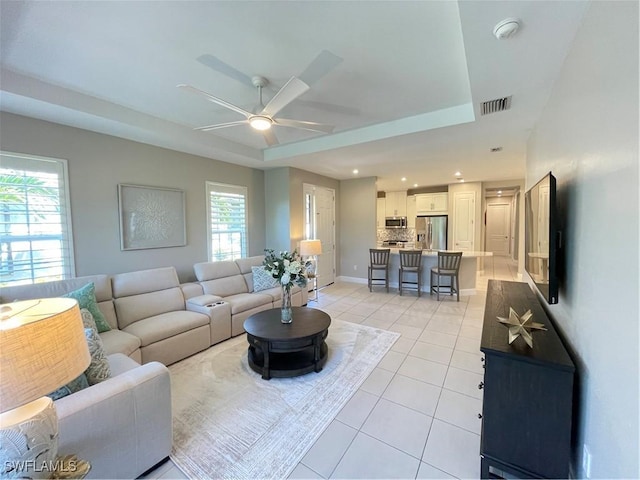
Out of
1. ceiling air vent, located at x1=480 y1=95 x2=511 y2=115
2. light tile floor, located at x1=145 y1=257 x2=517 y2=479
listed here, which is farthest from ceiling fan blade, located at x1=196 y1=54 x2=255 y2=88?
light tile floor, located at x1=145 y1=257 x2=517 y2=479

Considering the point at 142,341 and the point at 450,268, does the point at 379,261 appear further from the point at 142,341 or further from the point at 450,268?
the point at 142,341

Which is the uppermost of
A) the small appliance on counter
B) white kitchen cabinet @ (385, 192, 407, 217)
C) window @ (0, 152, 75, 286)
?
white kitchen cabinet @ (385, 192, 407, 217)

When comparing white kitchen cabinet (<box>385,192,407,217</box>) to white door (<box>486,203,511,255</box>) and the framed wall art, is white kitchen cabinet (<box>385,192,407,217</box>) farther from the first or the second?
the framed wall art

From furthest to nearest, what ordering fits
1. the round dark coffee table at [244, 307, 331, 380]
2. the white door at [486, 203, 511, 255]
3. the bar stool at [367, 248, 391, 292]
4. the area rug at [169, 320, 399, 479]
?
1. the white door at [486, 203, 511, 255]
2. the bar stool at [367, 248, 391, 292]
3. the round dark coffee table at [244, 307, 331, 380]
4. the area rug at [169, 320, 399, 479]

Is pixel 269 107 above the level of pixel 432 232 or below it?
above

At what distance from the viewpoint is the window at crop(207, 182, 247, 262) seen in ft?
14.7

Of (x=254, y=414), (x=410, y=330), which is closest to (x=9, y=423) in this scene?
(x=254, y=414)

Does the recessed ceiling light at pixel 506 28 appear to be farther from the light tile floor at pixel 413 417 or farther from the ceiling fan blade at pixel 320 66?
the light tile floor at pixel 413 417

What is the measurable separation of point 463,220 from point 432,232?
2.82 feet

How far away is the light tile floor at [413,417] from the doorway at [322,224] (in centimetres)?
253

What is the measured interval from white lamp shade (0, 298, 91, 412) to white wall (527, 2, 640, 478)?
1884 mm

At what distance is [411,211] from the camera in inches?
319

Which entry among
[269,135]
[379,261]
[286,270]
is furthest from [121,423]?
[379,261]

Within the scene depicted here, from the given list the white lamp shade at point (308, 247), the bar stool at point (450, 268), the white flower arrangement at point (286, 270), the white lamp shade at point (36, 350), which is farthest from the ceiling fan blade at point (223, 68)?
the bar stool at point (450, 268)
